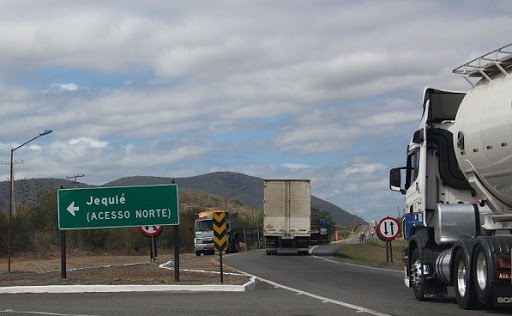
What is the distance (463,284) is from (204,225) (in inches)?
1770

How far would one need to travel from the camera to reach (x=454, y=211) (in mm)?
17406

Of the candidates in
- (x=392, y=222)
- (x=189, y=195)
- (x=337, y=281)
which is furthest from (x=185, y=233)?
(x=189, y=195)

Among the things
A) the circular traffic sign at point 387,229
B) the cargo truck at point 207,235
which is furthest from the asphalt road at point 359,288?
the cargo truck at point 207,235

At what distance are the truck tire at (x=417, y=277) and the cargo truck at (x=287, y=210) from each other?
2970 cm

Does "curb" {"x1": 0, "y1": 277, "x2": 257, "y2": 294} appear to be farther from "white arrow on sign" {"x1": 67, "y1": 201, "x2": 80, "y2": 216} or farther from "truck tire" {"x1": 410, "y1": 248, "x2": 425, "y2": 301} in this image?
"truck tire" {"x1": 410, "y1": 248, "x2": 425, "y2": 301}

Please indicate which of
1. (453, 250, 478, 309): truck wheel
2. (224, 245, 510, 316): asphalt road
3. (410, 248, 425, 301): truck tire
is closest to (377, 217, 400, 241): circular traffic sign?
(224, 245, 510, 316): asphalt road

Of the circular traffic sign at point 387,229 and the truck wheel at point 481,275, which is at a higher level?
the circular traffic sign at point 387,229

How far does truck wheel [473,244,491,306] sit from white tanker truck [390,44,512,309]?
0.02 metres

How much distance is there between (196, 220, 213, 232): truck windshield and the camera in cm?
6022

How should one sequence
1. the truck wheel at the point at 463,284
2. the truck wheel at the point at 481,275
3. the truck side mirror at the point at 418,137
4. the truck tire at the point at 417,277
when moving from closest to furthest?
the truck wheel at the point at 481,275, the truck wheel at the point at 463,284, the truck tire at the point at 417,277, the truck side mirror at the point at 418,137

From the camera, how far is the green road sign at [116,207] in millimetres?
24875

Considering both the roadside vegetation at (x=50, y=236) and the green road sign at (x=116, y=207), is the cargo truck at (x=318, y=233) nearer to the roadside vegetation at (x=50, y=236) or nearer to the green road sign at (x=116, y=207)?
the roadside vegetation at (x=50, y=236)

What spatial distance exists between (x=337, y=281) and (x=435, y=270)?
8.51m

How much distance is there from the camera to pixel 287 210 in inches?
1940
